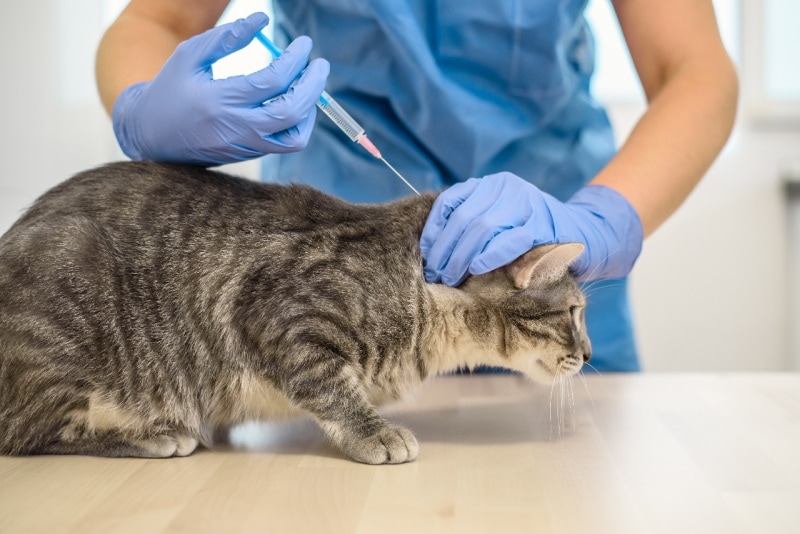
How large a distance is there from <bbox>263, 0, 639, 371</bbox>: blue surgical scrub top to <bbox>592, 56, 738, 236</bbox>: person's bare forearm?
0.22 metres

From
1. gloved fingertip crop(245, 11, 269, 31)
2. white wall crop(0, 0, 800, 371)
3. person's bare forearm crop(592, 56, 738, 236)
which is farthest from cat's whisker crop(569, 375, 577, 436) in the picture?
white wall crop(0, 0, 800, 371)

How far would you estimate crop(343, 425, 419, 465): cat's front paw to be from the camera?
3.58 ft

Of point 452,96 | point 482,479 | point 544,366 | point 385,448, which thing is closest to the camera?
point 482,479

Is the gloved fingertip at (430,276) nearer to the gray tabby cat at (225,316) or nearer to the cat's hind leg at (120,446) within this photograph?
the gray tabby cat at (225,316)

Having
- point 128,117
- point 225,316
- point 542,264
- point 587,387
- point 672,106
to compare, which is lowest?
point 587,387

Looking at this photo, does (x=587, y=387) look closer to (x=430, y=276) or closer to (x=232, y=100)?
(x=430, y=276)

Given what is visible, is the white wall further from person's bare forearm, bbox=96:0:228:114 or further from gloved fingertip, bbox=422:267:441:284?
gloved fingertip, bbox=422:267:441:284

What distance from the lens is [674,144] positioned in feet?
4.99

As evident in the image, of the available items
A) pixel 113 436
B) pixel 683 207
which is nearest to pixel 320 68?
pixel 113 436

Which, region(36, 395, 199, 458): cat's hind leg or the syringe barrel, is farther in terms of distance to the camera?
the syringe barrel

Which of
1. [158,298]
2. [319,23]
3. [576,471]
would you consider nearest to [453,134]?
[319,23]

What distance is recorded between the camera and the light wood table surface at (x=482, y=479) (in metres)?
0.84

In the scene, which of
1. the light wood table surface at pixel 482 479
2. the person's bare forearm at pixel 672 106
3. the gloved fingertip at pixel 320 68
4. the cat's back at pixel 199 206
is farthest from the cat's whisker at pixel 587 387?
the gloved fingertip at pixel 320 68

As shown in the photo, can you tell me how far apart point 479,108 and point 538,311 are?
1.71 feet
